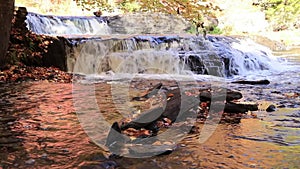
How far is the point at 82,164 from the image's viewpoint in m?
2.50

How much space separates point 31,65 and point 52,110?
188 inches

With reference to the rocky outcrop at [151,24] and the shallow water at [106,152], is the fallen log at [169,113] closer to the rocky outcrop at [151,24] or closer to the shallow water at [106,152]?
the shallow water at [106,152]

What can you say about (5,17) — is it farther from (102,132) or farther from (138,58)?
(138,58)

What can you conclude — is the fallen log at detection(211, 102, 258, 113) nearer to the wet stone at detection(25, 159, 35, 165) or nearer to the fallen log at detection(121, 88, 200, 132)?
the fallen log at detection(121, 88, 200, 132)

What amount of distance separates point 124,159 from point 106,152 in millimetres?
214

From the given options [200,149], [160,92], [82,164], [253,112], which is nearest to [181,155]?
[200,149]

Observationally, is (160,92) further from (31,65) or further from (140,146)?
(31,65)

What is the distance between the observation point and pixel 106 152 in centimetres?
274

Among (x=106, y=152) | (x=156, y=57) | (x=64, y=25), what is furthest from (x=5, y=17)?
(x=64, y=25)

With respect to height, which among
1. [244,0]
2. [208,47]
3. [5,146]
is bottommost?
[5,146]

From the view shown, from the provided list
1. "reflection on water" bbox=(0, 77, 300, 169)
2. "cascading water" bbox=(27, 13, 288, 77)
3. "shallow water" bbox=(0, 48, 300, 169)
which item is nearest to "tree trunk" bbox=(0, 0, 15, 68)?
"shallow water" bbox=(0, 48, 300, 169)

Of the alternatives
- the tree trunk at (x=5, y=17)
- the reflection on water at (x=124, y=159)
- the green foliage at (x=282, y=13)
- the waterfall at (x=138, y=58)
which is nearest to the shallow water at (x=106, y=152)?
the reflection on water at (x=124, y=159)

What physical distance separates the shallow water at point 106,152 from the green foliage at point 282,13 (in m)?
18.9

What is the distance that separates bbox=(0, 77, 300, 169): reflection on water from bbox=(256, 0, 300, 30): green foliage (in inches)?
767
